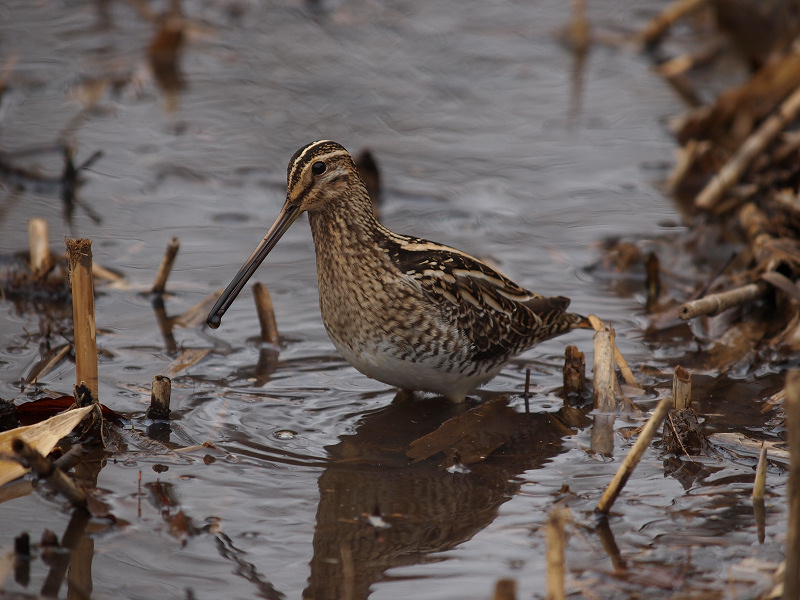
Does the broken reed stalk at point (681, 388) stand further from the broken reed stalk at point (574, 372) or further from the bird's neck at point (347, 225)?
the bird's neck at point (347, 225)

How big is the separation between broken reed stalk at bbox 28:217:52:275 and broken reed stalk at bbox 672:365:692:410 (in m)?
3.84

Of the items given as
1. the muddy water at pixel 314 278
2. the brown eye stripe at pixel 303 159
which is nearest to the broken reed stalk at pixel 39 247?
the muddy water at pixel 314 278

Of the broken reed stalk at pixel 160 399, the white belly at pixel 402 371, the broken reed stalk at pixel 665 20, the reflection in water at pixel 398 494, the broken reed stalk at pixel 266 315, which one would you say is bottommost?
the reflection in water at pixel 398 494

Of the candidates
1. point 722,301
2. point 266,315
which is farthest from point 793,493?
point 266,315

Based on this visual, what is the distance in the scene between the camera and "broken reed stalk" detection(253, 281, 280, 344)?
6238mm

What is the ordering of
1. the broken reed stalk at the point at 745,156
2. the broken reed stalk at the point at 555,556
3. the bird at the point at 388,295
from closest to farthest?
1. the broken reed stalk at the point at 555,556
2. the bird at the point at 388,295
3. the broken reed stalk at the point at 745,156

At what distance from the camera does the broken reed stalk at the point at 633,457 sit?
4.09m

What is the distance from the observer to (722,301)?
20.2ft

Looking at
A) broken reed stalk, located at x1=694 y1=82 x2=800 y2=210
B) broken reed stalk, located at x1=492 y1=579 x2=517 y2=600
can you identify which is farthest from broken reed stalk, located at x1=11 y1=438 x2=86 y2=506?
broken reed stalk, located at x1=694 y1=82 x2=800 y2=210

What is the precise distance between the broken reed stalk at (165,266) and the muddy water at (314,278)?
105 millimetres

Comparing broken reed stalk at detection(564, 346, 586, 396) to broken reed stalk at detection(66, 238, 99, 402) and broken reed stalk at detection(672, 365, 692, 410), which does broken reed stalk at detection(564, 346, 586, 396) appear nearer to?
broken reed stalk at detection(672, 365, 692, 410)

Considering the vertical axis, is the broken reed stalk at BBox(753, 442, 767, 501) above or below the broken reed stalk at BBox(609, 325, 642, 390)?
below

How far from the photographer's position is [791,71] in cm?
892

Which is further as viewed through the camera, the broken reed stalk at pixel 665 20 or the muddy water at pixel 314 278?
the broken reed stalk at pixel 665 20
